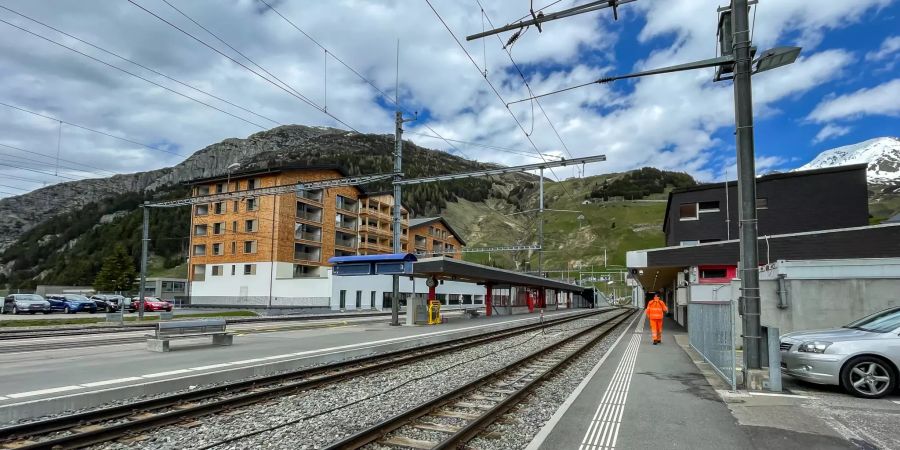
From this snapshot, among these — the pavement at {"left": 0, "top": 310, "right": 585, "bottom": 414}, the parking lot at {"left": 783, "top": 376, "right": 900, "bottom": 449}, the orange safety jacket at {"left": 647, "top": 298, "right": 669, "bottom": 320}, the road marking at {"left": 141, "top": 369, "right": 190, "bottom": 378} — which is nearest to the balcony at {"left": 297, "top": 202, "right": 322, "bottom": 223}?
the pavement at {"left": 0, "top": 310, "right": 585, "bottom": 414}

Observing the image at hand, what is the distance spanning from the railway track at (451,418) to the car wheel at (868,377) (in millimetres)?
4807

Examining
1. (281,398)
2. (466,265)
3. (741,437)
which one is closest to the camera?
(741,437)

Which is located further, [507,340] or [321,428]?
[507,340]

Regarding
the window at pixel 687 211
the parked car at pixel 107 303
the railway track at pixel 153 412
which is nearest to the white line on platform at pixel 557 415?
the railway track at pixel 153 412

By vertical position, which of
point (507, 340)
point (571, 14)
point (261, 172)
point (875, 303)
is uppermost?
point (261, 172)

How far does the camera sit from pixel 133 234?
131 meters

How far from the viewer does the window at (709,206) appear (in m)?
40.3

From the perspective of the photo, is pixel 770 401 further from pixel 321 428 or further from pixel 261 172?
pixel 261 172

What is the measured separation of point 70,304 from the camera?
4216 cm

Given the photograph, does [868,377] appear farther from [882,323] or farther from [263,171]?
[263,171]

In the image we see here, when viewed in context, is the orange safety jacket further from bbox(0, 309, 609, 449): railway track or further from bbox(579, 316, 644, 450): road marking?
bbox(0, 309, 609, 449): railway track

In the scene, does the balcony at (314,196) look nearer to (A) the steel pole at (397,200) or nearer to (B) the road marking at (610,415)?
(A) the steel pole at (397,200)

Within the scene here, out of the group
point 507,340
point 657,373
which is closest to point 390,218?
point 507,340

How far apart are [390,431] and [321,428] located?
1.02 meters
